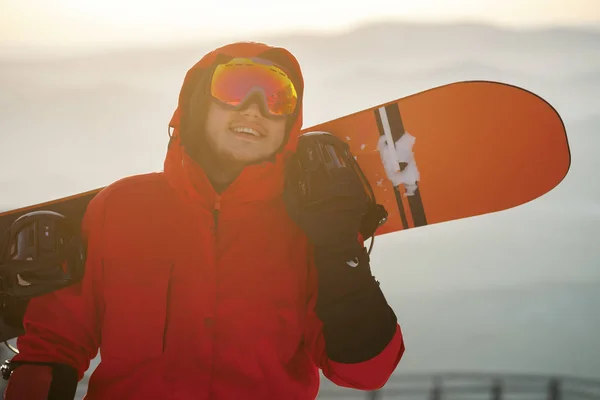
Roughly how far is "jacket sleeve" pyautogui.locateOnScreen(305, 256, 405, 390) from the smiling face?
0.43 meters

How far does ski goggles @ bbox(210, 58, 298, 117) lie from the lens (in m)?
1.59

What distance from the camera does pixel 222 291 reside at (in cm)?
145

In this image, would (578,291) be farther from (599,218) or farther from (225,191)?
(225,191)

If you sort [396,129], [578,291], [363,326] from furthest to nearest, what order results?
[578,291] < [396,129] < [363,326]

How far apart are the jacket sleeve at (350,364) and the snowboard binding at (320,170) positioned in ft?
0.83

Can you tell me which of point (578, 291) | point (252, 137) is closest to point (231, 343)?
point (252, 137)

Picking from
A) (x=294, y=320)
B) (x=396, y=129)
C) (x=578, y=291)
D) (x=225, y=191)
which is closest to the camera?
(x=294, y=320)

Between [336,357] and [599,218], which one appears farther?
[599,218]

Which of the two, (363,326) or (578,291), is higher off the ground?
(363,326)

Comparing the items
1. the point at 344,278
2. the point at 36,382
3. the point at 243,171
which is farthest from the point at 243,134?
the point at 36,382

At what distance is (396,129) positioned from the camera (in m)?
2.09

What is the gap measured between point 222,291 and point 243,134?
503 mm

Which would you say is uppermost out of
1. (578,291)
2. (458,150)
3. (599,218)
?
(458,150)

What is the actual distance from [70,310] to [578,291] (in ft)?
326
